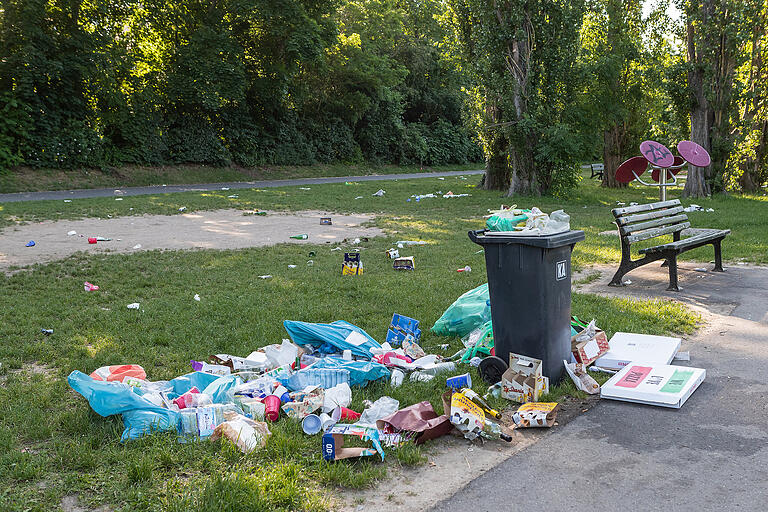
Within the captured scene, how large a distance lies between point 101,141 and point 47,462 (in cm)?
2169

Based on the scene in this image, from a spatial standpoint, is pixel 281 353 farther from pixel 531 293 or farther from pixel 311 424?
pixel 531 293

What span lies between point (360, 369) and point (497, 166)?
59.6 feet

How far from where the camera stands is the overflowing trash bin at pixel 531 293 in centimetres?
404

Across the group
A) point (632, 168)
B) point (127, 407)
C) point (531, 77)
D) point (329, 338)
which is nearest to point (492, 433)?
point (329, 338)

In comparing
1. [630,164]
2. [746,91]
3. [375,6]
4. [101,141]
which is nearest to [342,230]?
[630,164]

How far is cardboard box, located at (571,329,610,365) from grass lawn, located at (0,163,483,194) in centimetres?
1886

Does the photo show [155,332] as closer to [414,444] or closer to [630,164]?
[414,444]

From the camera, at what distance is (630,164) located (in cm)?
851

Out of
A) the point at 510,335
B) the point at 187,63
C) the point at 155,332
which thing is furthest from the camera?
the point at 187,63

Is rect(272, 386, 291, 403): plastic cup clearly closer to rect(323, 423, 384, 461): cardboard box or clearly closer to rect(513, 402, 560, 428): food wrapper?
rect(323, 423, 384, 461): cardboard box

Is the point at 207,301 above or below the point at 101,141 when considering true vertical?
below

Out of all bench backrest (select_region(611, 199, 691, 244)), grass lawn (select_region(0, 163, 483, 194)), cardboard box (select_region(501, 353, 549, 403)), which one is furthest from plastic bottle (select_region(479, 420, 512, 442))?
grass lawn (select_region(0, 163, 483, 194))

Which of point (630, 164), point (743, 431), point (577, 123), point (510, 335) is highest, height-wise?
point (577, 123)

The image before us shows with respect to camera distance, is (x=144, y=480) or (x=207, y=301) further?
Result: (x=207, y=301)
